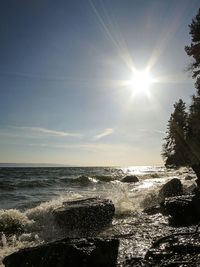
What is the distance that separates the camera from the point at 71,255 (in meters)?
6.26

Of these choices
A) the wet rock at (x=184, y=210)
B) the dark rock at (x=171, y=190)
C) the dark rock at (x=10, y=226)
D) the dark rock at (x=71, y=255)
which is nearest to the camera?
Answer: the dark rock at (x=71, y=255)

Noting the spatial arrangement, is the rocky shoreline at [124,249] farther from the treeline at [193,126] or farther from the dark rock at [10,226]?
the treeline at [193,126]

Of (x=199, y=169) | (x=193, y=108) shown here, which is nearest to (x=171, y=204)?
(x=199, y=169)

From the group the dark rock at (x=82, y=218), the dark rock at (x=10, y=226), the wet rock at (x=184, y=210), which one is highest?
the wet rock at (x=184, y=210)

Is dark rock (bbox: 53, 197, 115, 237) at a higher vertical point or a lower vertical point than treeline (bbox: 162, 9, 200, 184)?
lower

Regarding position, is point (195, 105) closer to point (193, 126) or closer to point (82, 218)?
point (193, 126)

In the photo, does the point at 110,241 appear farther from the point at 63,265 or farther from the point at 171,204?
the point at 171,204

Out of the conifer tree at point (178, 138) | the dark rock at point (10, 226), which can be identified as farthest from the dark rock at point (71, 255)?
the conifer tree at point (178, 138)

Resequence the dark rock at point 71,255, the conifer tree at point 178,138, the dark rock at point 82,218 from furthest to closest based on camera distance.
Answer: the conifer tree at point 178,138, the dark rock at point 82,218, the dark rock at point 71,255

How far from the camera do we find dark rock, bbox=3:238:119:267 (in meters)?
6.24

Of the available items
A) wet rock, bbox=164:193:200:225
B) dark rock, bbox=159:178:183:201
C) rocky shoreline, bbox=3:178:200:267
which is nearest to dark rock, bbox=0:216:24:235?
rocky shoreline, bbox=3:178:200:267

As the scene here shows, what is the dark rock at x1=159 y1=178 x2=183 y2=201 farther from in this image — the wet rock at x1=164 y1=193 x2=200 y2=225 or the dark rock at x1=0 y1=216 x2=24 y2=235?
the dark rock at x1=0 y1=216 x2=24 y2=235

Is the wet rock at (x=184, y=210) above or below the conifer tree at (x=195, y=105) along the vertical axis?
below

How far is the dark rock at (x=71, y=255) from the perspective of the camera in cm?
624
